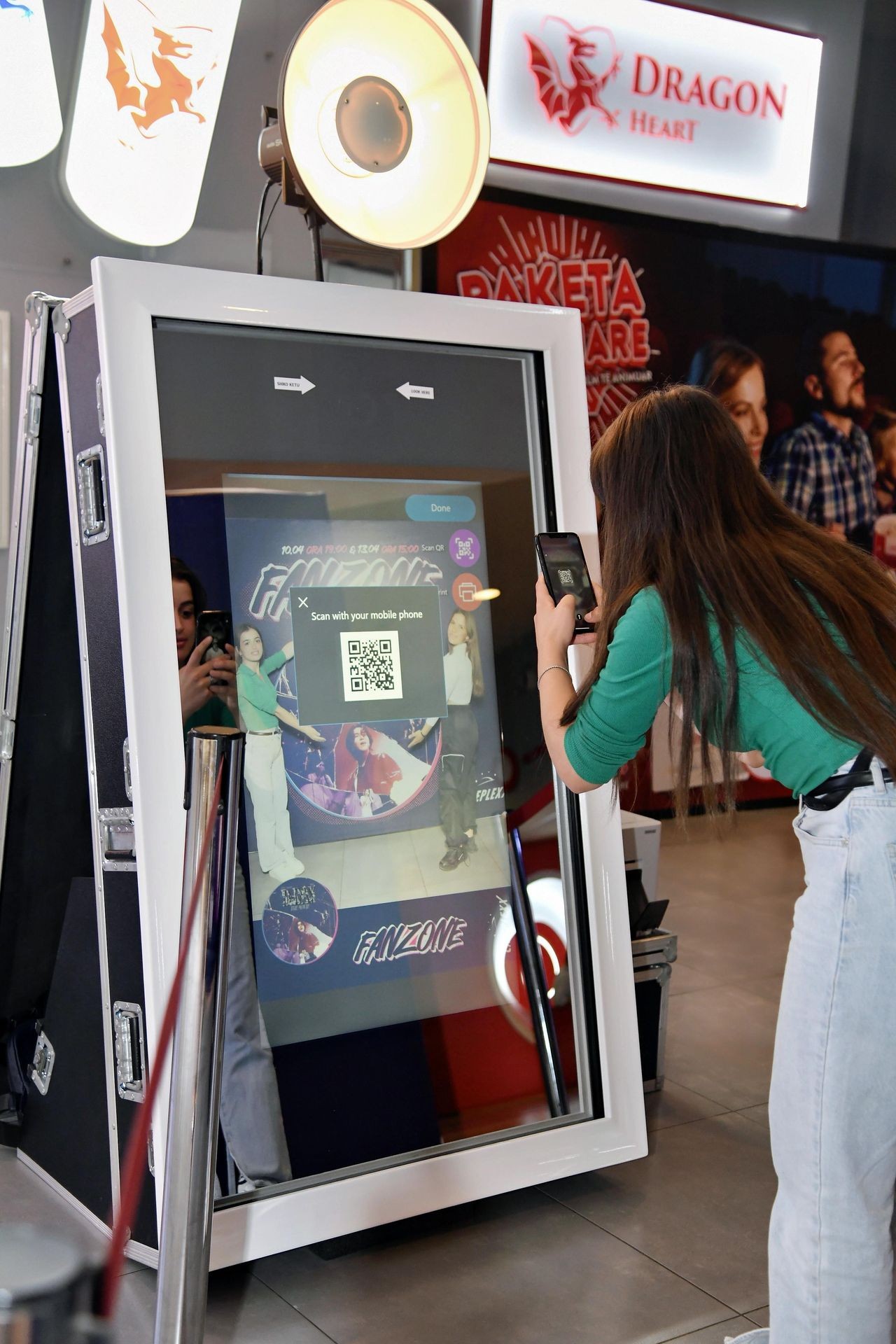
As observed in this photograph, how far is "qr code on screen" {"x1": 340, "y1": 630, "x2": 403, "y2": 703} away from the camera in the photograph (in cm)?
217

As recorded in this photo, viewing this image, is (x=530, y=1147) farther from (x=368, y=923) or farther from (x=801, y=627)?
(x=801, y=627)

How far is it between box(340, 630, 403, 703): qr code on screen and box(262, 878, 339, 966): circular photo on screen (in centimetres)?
35

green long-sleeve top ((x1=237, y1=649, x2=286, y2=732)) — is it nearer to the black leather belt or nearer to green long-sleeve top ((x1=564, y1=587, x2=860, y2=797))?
green long-sleeve top ((x1=564, y1=587, x2=860, y2=797))

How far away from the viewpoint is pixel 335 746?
84.5 inches

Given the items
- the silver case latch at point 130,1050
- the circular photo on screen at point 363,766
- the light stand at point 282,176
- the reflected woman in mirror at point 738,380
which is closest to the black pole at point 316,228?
the light stand at point 282,176

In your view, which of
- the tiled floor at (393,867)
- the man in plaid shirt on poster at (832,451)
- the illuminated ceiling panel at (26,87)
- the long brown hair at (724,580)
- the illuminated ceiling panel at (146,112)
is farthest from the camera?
the man in plaid shirt on poster at (832,451)

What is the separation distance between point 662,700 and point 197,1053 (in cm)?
71

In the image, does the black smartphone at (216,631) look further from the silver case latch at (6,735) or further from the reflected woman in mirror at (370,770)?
the silver case latch at (6,735)

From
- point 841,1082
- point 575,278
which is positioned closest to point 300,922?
point 841,1082

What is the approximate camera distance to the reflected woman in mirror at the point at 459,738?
2248 millimetres

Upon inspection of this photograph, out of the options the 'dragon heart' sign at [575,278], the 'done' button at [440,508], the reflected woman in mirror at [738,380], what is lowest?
the 'done' button at [440,508]

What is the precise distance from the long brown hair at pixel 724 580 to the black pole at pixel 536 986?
2.40ft

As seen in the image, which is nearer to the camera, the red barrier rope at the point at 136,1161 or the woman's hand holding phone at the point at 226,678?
the red barrier rope at the point at 136,1161

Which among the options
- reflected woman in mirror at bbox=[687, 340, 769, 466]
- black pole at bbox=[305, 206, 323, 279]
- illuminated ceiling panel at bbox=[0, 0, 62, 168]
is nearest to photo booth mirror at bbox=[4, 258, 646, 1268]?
black pole at bbox=[305, 206, 323, 279]
